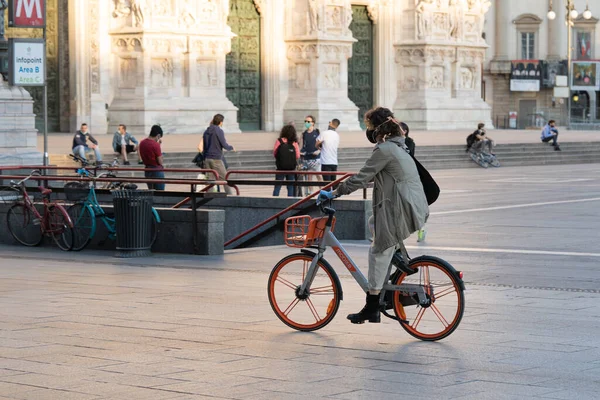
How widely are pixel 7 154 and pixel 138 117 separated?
1743 cm

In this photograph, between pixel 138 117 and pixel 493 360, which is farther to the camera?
pixel 138 117

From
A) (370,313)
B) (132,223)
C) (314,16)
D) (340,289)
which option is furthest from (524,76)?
(370,313)

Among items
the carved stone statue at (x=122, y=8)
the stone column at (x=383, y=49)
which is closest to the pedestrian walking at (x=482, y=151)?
the carved stone statue at (x=122, y=8)

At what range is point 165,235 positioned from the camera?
53.8 ft

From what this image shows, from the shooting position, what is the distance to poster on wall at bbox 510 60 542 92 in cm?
7519

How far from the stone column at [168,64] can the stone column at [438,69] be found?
11282mm

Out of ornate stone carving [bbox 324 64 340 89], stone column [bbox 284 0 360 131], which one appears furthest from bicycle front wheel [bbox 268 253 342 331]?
ornate stone carving [bbox 324 64 340 89]

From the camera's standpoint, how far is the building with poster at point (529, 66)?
247ft

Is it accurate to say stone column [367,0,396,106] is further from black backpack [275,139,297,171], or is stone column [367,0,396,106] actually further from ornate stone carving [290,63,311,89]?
black backpack [275,139,297,171]

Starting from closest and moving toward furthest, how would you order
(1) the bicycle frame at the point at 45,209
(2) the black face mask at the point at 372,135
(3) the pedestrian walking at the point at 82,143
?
(2) the black face mask at the point at 372,135
(1) the bicycle frame at the point at 45,209
(3) the pedestrian walking at the point at 82,143

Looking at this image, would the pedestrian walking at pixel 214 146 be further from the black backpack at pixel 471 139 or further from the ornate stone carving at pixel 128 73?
the ornate stone carving at pixel 128 73

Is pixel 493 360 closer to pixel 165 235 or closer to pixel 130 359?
Result: pixel 130 359

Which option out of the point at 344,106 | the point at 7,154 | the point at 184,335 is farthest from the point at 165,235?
the point at 344,106

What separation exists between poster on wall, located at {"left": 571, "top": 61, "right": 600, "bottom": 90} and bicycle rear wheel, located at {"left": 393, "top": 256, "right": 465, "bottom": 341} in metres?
69.6
